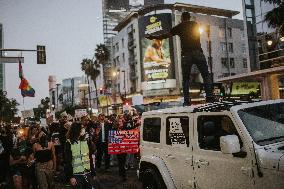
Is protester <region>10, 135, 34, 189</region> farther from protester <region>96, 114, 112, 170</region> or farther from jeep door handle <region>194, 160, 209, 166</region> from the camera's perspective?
jeep door handle <region>194, 160, 209, 166</region>

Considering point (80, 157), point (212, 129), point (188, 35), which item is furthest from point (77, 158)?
point (188, 35)

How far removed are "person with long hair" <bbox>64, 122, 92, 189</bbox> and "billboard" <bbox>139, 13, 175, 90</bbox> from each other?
165 ft

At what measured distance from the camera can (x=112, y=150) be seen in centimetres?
1226

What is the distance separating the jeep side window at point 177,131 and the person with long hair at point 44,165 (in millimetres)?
3981

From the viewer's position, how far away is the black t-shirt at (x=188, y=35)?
7777 mm

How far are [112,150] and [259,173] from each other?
8.65 meters

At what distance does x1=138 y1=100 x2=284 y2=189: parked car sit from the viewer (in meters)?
4.11

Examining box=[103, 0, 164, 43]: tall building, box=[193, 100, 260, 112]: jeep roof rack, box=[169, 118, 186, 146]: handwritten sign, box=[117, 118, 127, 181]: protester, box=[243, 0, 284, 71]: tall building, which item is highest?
box=[103, 0, 164, 43]: tall building

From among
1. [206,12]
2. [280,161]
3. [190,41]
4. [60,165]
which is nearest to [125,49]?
[206,12]

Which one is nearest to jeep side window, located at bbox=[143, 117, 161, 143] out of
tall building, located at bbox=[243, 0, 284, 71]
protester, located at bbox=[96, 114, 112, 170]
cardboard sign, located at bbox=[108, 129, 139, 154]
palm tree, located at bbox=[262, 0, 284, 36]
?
cardboard sign, located at bbox=[108, 129, 139, 154]

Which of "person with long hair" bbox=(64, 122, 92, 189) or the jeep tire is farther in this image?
"person with long hair" bbox=(64, 122, 92, 189)

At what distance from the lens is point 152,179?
6406mm

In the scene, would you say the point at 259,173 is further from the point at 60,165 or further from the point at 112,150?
the point at 60,165

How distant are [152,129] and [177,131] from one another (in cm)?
91
